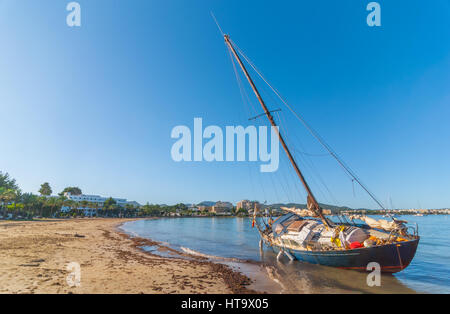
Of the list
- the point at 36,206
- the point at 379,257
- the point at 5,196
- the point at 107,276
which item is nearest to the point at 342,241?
the point at 379,257

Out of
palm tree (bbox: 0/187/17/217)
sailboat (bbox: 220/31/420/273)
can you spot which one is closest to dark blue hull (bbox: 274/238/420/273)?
sailboat (bbox: 220/31/420/273)

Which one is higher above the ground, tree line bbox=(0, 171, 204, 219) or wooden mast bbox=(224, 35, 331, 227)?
wooden mast bbox=(224, 35, 331, 227)

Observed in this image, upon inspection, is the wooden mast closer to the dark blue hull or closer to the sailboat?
the sailboat

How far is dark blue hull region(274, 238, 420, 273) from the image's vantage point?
15.4 metres

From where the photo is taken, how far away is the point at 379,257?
15906 millimetres

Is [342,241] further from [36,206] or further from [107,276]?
[36,206]

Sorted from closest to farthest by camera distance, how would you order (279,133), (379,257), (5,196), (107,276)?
(107,276), (379,257), (279,133), (5,196)

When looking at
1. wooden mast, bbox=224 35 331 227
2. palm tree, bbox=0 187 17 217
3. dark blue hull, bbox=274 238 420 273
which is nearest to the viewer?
dark blue hull, bbox=274 238 420 273

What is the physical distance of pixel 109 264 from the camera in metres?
16.5

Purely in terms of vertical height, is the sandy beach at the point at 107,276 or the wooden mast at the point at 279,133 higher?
the wooden mast at the point at 279,133

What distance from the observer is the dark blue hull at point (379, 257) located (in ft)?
50.6

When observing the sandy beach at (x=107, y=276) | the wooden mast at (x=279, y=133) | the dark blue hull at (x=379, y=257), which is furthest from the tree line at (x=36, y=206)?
the dark blue hull at (x=379, y=257)

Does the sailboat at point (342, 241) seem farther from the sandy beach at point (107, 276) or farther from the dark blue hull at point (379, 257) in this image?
the sandy beach at point (107, 276)

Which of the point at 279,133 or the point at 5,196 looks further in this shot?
the point at 5,196
